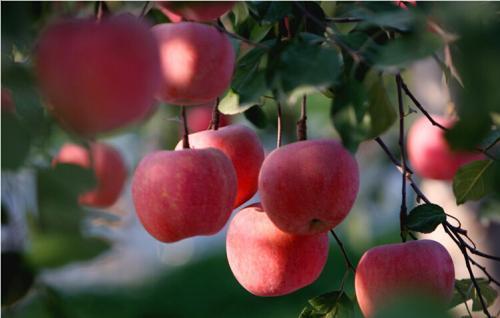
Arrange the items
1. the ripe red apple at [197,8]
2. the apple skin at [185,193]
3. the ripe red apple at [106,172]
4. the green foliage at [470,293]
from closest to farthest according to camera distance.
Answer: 1. the ripe red apple at [197,8]
2. the apple skin at [185,193]
3. the green foliage at [470,293]
4. the ripe red apple at [106,172]

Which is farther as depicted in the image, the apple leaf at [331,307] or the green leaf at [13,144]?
the apple leaf at [331,307]

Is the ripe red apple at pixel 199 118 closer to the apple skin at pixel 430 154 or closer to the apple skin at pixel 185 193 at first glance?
the apple skin at pixel 430 154

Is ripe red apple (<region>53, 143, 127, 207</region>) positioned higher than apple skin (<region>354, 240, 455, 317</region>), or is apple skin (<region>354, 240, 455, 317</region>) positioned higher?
apple skin (<region>354, 240, 455, 317</region>)

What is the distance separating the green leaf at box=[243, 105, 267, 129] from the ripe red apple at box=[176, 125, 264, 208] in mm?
67

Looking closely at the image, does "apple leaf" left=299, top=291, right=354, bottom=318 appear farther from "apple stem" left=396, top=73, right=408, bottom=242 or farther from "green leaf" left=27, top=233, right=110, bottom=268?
"green leaf" left=27, top=233, right=110, bottom=268

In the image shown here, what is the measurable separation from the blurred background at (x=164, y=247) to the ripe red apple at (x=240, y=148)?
0.26 ft

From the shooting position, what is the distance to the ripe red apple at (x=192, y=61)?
0.77 meters

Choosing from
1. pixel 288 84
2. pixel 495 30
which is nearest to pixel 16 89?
pixel 288 84

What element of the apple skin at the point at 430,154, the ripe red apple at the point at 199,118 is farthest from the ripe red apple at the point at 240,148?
the apple skin at the point at 430,154

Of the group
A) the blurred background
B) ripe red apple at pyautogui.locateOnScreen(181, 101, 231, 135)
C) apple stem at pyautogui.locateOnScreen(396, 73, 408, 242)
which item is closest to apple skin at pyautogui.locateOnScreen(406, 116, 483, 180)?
the blurred background

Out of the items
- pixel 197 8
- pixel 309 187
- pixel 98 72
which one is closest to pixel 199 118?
pixel 309 187

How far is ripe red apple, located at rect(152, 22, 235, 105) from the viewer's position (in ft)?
2.52

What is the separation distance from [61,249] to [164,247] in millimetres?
6161

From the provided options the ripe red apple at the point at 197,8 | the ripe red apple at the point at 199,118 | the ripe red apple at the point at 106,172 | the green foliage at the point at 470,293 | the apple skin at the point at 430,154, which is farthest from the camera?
the apple skin at the point at 430,154
